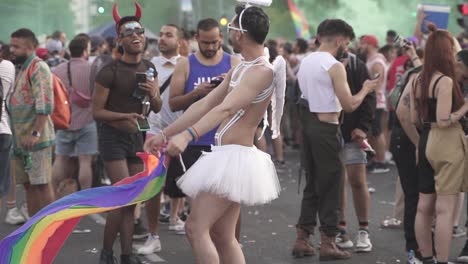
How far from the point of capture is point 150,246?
29.3 feet

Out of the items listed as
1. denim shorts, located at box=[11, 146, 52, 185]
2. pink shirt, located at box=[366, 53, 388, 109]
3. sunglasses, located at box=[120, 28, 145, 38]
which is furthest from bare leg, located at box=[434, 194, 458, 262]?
pink shirt, located at box=[366, 53, 388, 109]

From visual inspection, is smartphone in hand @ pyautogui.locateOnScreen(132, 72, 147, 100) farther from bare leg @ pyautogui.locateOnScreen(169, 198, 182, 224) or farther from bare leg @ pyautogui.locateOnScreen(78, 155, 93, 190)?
bare leg @ pyautogui.locateOnScreen(78, 155, 93, 190)

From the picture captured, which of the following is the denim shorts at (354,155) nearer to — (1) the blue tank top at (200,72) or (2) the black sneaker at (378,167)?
(1) the blue tank top at (200,72)

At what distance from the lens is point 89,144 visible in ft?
38.5

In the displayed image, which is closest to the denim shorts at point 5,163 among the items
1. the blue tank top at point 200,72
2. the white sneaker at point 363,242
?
the blue tank top at point 200,72

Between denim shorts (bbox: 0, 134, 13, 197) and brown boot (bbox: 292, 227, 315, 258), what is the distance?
2.70 meters

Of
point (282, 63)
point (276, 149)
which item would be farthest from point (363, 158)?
point (276, 149)

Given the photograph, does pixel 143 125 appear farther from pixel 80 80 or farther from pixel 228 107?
pixel 80 80

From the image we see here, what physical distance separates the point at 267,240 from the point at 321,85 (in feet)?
6.53

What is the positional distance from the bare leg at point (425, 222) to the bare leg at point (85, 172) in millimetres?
4853

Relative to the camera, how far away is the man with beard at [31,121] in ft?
31.3

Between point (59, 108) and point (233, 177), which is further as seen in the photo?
point (59, 108)

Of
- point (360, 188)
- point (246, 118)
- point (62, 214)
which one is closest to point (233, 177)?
point (246, 118)

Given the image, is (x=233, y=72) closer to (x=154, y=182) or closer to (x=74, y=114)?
(x=154, y=182)
